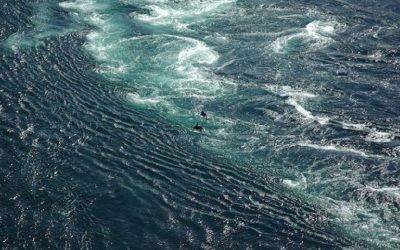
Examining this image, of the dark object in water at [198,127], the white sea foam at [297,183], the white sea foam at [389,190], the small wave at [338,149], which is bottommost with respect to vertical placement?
the white sea foam at [389,190]

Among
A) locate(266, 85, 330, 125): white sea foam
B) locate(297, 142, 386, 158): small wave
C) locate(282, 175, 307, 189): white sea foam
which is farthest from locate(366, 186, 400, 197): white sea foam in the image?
locate(266, 85, 330, 125): white sea foam

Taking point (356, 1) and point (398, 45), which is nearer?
point (398, 45)

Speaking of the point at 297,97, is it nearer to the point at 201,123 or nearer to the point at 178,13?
the point at 201,123

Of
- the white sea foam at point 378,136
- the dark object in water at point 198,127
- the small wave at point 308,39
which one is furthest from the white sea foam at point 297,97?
the dark object in water at point 198,127

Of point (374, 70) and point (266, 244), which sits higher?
point (374, 70)

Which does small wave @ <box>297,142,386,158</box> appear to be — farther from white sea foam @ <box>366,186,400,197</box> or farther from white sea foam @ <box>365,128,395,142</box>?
white sea foam @ <box>366,186,400,197</box>

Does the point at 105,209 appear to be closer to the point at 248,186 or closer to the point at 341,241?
the point at 248,186

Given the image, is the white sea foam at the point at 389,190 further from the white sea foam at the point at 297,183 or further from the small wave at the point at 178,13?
the small wave at the point at 178,13

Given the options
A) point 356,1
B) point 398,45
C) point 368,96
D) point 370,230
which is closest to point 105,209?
point 370,230

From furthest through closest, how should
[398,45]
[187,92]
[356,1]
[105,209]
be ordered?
[356,1], [398,45], [187,92], [105,209]
